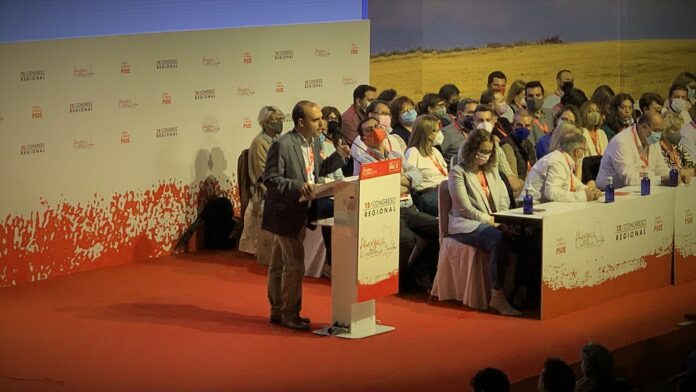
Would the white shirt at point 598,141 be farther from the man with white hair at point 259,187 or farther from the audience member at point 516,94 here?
the man with white hair at point 259,187

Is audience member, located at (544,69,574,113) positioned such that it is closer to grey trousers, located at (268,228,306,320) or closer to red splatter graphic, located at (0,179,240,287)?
red splatter graphic, located at (0,179,240,287)

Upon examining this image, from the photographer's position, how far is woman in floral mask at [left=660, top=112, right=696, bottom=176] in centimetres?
1030

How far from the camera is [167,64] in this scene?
1077 cm

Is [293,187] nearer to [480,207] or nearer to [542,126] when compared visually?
[480,207]

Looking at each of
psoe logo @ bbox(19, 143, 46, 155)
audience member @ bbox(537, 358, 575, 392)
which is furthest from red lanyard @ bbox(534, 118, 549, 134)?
audience member @ bbox(537, 358, 575, 392)

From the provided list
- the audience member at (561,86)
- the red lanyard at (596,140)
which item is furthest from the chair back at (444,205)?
the audience member at (561,86)

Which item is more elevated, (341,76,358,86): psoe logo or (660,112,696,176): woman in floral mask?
(341,76,358,86): psoe logo

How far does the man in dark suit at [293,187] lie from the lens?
25.8 ft

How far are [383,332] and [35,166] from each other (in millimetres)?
3242

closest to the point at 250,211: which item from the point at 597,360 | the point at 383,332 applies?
the point at 383,332

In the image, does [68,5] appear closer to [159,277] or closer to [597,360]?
[159,277]

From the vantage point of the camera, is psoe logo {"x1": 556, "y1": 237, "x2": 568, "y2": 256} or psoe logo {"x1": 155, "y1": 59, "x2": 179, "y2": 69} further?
psoe logo {"x1": 155, "y1": 59, "x2": 179, "y2": 69}

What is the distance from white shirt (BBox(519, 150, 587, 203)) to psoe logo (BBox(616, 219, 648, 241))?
14.2 inches

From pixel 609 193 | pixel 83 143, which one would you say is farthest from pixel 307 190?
pixel 83 143
